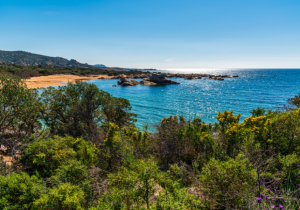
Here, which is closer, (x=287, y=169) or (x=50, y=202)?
(x=50, y=202)

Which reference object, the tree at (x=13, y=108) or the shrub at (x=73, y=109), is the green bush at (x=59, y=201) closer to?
the tree at (x=13, y=108)

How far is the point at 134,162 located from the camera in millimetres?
5504

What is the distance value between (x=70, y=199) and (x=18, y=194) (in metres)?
1.96

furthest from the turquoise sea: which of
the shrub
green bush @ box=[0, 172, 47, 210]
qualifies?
green bush @ box=[0, 172, 47, 210]

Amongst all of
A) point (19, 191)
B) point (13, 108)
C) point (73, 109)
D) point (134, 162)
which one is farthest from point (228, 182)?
point (73, 109)

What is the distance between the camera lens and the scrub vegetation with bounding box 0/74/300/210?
394cm

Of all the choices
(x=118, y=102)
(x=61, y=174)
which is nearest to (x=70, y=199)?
(x=61, y=174)

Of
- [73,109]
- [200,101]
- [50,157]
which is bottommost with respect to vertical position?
[50,157]

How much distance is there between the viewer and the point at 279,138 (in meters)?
6.41

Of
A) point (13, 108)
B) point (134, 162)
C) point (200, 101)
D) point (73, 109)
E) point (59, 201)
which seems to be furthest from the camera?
point (200, 101)

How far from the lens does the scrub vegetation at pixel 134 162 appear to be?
12.9 ft

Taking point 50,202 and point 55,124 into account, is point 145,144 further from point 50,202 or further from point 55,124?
point 55,124

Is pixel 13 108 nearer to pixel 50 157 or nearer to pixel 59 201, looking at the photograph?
pixel 50 157

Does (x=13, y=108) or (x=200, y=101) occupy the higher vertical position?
(x=13, y=108)
